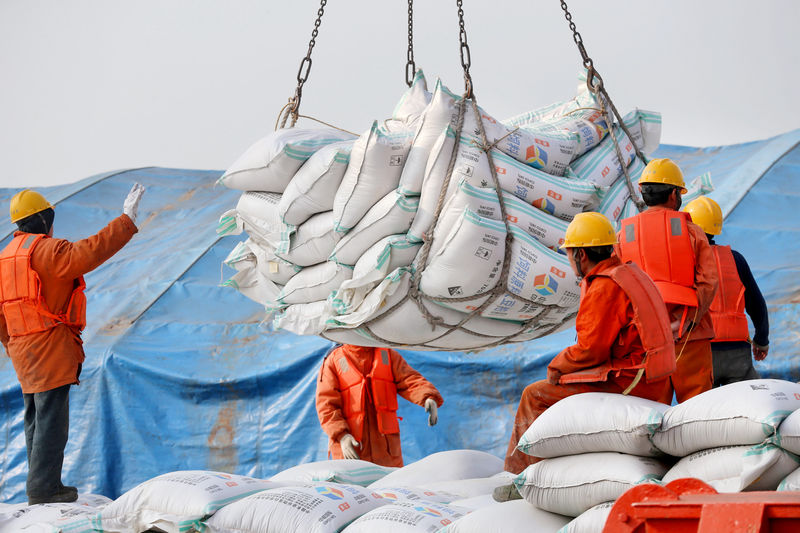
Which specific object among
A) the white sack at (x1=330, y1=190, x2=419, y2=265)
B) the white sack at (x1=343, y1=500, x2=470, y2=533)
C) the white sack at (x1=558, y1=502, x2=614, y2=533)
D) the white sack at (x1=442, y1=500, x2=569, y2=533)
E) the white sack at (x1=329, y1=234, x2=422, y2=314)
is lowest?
the white sack at (x1=343, y1=500, x2=470, y2=533)

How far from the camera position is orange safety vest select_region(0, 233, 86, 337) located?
4.18m

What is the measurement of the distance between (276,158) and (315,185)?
0.68 ft

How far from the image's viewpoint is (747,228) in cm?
634

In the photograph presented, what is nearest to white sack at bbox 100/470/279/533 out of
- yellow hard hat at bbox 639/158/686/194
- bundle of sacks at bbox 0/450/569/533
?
bundle of sacks at bbox 0/450/569/533

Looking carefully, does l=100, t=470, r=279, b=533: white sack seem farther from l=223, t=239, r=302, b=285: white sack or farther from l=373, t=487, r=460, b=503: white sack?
l=223, t=239, r=302, b=285: white sack

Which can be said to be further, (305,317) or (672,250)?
(305,317)

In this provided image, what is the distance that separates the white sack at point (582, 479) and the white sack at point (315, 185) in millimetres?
1372

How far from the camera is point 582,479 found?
270 cm

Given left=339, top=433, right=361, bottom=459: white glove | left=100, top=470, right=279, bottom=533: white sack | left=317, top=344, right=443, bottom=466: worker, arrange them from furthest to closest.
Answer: left=317, top=344, right=443, bottom=466: worker, left=339, top=433, right=361, bottom=459: white glove, left=100, top=470, right=279, bottom=533: white sack

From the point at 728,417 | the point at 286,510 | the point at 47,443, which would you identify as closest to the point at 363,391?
the point at 47,443

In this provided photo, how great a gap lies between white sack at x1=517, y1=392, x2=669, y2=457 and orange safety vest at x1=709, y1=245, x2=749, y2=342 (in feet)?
5.01

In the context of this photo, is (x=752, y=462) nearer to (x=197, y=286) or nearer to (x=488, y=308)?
(x=488, y=308)

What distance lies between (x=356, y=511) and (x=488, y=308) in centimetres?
91

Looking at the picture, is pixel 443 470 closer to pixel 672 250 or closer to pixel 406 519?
pixel 406 519
